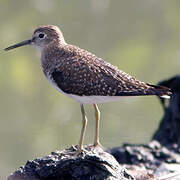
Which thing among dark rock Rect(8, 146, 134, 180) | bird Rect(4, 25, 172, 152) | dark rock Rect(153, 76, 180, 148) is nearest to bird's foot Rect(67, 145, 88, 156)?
bird Rect(4, 25, 172, 152)

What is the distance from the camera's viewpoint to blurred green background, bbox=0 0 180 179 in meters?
17.8

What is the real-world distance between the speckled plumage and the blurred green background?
7.51 m

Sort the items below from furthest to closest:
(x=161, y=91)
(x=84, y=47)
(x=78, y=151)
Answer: (x=84, y=47) → (x=161, y=91) → (x=78, y=151)

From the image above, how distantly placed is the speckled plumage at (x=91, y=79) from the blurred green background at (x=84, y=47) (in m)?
7.51

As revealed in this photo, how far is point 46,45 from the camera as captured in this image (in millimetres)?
10922

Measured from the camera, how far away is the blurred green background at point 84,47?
1778 centimetres

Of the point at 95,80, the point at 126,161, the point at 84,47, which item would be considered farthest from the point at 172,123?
the point at 84,47

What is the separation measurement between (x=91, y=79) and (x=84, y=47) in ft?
28.9

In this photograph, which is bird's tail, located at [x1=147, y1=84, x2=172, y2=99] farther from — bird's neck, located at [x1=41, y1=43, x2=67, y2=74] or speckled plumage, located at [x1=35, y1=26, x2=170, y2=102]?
bird's neck, located at [x1=41, y1=43, x2=67, y2=74]

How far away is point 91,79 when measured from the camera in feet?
31.7

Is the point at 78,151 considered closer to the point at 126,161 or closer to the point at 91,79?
the point at 91,79

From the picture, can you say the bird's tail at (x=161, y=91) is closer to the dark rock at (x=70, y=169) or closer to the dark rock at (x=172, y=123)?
the dark rock at (x=70, y=169)

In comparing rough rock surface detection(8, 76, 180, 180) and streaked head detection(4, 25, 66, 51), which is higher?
streaked head detection(4, 25, 66, 51)

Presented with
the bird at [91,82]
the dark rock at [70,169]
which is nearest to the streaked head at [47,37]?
the bird at [91,82]
